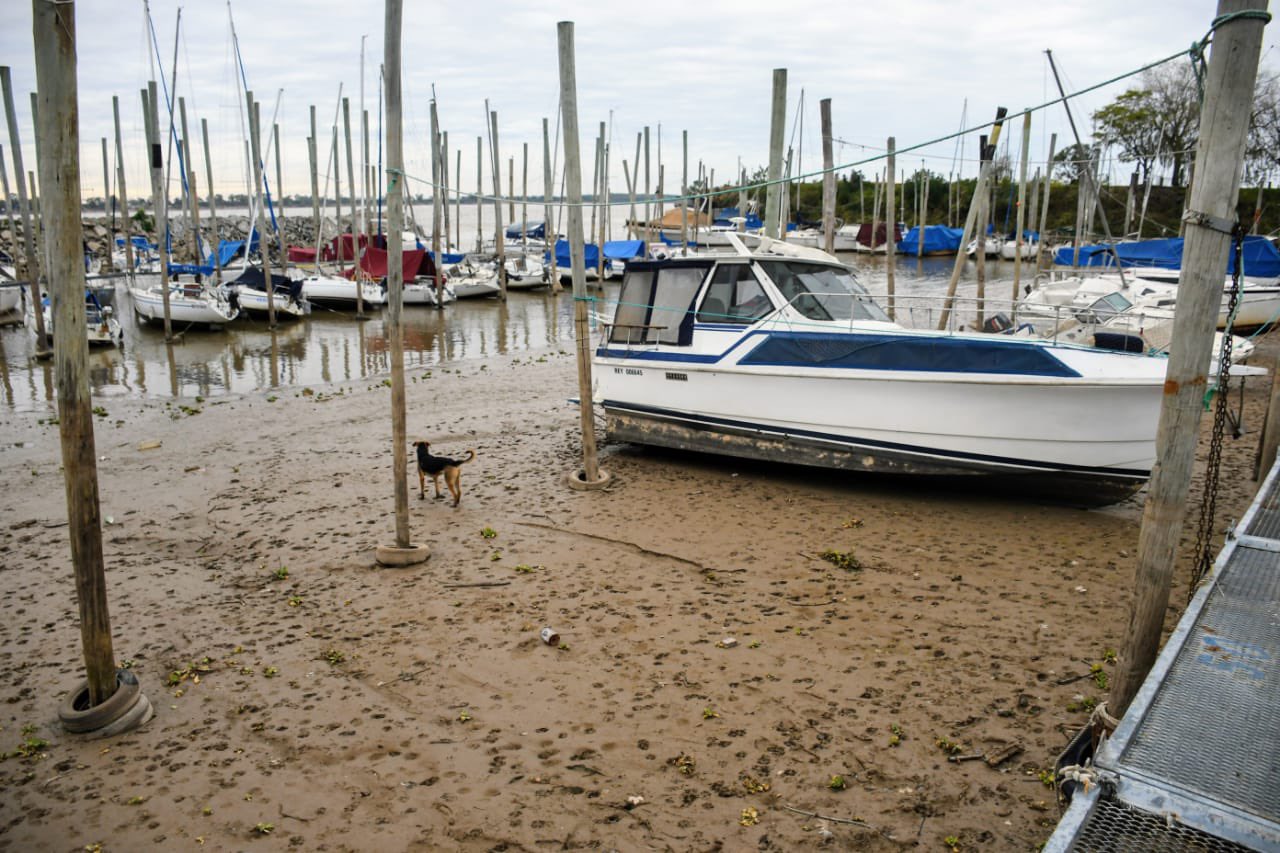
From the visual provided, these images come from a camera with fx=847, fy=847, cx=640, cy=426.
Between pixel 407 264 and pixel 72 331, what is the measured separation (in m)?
28.3

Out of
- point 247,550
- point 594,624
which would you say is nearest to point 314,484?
point 247,550

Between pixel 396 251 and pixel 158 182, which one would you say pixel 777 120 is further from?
pixel 158 182

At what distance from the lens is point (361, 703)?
5383mm

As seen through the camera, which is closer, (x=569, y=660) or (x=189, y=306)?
(x=569, y=660)

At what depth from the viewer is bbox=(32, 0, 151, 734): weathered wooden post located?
14.9 ft

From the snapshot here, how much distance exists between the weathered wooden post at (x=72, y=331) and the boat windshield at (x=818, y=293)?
6.99 metres

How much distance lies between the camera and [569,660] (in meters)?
5.83

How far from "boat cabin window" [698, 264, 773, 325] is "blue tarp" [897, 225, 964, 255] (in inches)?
1849

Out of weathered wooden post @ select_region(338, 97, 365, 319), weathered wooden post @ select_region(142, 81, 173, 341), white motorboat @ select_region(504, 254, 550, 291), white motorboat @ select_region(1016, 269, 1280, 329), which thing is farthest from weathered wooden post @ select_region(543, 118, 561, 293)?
white motorboat @ select_region(1016, 269, 1280, 329)

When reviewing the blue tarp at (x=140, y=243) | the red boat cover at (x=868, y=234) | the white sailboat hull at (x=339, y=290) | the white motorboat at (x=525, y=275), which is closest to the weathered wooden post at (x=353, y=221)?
the white sailboat hull at (x=339, y=290)

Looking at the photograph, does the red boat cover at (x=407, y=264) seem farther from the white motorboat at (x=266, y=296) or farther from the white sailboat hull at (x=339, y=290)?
the white motorboat at (x=266, y=296)

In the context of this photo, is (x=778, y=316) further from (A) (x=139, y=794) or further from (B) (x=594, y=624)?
(A) (x=139, y=794)

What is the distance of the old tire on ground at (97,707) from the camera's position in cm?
502

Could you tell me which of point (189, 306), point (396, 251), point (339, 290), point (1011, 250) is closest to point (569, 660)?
point (396, 251)
